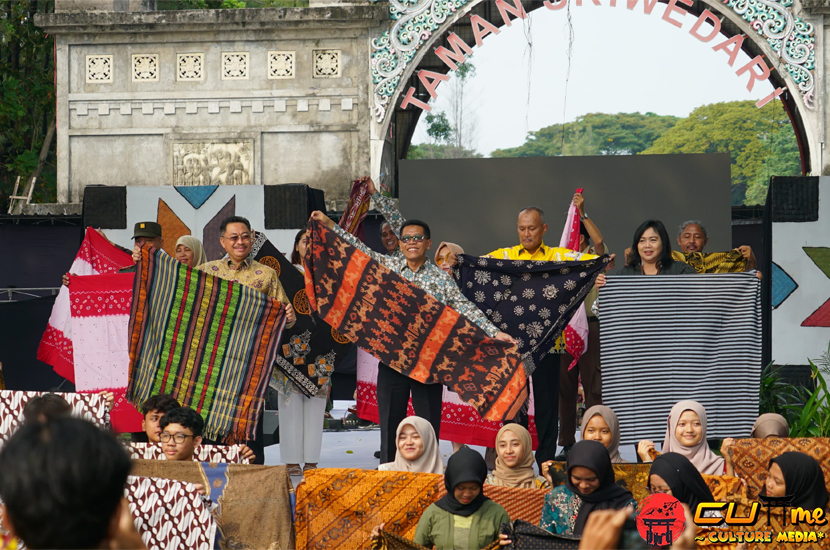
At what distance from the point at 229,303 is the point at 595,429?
6.12 feet

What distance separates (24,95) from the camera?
40.3ft

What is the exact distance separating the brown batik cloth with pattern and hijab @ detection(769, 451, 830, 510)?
0.46 metres

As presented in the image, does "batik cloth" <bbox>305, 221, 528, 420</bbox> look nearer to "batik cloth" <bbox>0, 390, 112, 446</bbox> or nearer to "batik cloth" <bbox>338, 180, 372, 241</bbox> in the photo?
"batik cloth" <bbox>338, 180, 372, 241</bbox>

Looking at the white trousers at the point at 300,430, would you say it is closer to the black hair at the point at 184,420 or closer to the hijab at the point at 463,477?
the black hair at the point at 184,420

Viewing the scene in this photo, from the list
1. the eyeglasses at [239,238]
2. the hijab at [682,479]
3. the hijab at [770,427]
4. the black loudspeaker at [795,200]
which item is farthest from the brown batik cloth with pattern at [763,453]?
the black loudspeaker at [795,200]

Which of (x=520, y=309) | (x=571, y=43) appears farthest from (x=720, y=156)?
(x=520, y=309)

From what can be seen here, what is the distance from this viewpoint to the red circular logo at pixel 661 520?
9.46 feet

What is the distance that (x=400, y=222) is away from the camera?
552 centimetres

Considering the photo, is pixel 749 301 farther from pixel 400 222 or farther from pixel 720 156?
pixel 720 156

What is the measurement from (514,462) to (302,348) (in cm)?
170

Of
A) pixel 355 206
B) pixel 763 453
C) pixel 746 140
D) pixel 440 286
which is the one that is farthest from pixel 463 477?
pixel 746 140

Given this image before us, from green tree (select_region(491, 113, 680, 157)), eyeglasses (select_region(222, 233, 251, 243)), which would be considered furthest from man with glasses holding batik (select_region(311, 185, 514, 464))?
green tree (select_region(491, 113, 680, 157))

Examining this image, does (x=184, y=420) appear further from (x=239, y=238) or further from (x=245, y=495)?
(x=239, y=238)

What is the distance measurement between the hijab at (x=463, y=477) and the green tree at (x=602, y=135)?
34593 mm
